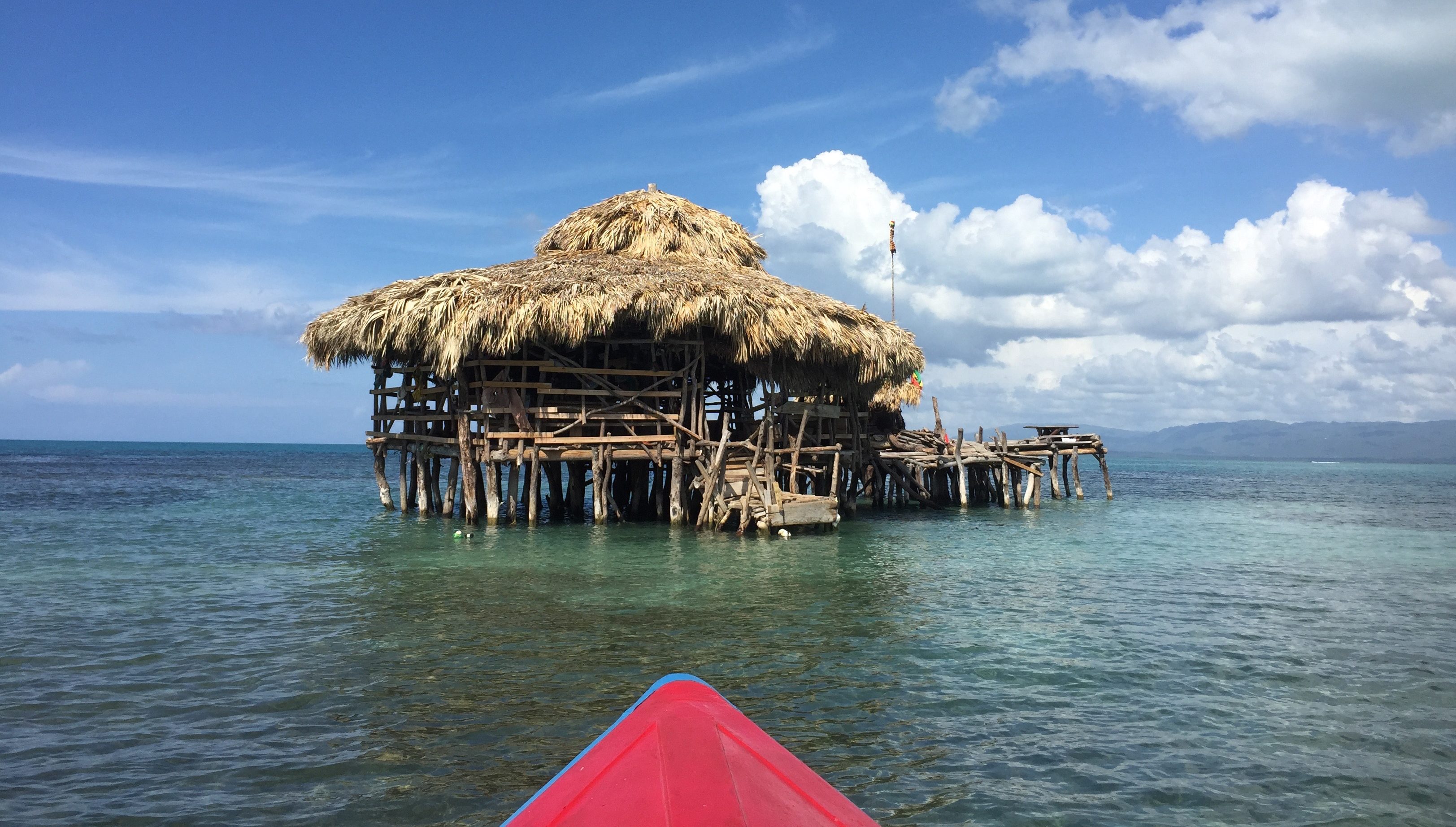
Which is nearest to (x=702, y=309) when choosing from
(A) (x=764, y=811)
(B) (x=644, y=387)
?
(B) (x=644, y=387)

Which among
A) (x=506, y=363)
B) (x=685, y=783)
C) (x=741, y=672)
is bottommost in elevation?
(x=741, y=672)

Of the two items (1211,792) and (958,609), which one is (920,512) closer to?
(958,609)

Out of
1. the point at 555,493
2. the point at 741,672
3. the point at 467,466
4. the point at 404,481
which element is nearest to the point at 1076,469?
the point at 555,493

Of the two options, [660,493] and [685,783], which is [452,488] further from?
[685,783]

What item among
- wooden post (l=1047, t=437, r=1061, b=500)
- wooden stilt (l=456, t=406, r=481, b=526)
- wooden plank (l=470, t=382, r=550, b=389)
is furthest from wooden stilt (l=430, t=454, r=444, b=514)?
wooden post (l=1047, t=437, r=1061, b=500)

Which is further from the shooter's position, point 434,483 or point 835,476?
point 434,483

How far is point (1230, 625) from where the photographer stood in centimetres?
1062

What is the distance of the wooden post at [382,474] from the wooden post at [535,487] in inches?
182

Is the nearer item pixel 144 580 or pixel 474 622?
pixel 474 622

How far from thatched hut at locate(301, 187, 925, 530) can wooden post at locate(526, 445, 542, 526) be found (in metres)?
0.05

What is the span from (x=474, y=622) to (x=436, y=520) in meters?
11.0

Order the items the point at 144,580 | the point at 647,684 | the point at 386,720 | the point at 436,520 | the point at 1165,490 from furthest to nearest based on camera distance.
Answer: the point at 1165,490 < the point at 436,520 < the point at 144,580 < the point at 647,684 < the point at 386,720

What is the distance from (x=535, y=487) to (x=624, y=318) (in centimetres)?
396

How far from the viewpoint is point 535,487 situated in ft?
Result: 60.1
